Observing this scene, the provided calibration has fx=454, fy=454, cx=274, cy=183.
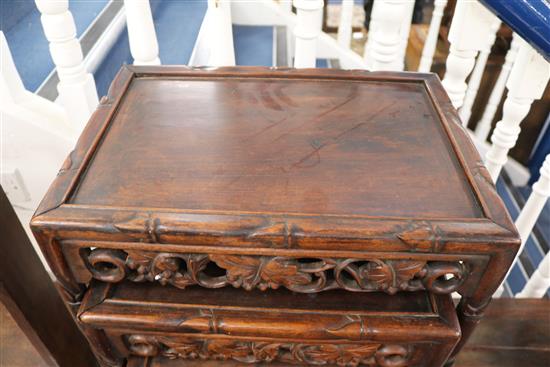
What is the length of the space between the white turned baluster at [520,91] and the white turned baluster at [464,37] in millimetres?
91

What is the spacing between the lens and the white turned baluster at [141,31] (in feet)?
3.46

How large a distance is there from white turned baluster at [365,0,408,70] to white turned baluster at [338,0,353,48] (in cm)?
86

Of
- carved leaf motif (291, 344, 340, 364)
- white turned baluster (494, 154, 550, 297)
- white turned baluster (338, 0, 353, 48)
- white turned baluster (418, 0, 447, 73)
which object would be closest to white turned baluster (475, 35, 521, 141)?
white turned baluster (418, 0, 447, 73)

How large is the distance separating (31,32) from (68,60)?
0.67 meters

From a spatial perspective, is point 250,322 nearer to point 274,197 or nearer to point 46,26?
point 274,197

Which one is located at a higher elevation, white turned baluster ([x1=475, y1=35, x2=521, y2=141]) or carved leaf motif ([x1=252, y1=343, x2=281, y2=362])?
carved leaf motif ([x1=252, y1=343, x2=281, y2=362])

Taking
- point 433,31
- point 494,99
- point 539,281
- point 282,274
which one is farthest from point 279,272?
point 494,99

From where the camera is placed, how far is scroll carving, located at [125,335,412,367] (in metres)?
0.78

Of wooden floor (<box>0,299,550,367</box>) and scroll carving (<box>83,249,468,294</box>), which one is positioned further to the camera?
wooden floor (<box>0,299,550,367</box>)

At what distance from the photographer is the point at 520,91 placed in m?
1.03

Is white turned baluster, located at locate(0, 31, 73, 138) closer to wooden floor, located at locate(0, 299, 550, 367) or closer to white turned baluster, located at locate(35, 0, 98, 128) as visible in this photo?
white turned baluster, located at locate(35, 0, 98, 128)

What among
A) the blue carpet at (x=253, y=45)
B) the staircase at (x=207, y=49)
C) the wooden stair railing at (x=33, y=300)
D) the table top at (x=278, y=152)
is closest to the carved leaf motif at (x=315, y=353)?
the table top at (x=278, y=152)

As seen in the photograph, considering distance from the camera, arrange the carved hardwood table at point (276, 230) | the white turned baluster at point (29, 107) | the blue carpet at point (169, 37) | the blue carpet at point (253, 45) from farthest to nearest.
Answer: the blue carpet at point (253, 45) → the blue carpet at point (169, 37) → the white turned baluster at point (29, 107) → the carved hardwood table at point (276, 230)

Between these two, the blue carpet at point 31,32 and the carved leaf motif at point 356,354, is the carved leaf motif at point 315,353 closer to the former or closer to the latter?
the carved leaf motif at point 356,354
